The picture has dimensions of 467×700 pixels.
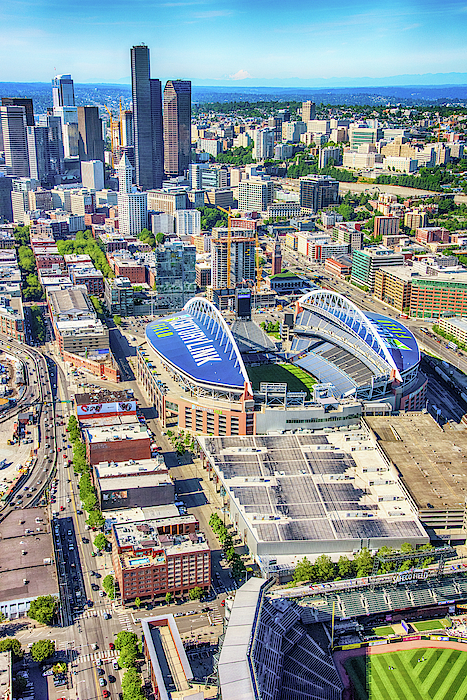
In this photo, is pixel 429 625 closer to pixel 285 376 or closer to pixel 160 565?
pixel 160 565

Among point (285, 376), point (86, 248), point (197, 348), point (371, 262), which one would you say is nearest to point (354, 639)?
point (285, 376)

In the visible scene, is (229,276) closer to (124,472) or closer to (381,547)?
(124,472)

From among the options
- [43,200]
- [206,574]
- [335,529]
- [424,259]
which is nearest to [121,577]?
[206,574]

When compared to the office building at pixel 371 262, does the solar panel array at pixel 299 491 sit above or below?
below

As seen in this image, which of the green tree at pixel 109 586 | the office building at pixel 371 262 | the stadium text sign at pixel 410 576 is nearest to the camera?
the green tree at pixel 109 586

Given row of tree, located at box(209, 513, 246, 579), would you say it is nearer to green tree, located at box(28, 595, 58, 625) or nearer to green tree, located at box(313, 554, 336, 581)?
green tree, located at box(313, 554, 336, 581)

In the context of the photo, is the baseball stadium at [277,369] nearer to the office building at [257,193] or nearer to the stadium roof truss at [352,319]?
the stadium roof truss at [352,319]

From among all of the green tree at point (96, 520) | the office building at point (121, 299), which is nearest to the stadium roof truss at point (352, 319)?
the office building at point (121, 299)
